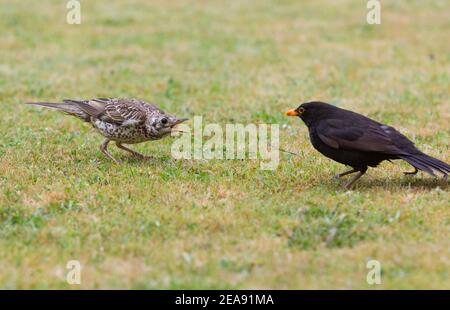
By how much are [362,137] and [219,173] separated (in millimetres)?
1888

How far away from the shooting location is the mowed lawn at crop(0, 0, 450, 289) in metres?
6.82

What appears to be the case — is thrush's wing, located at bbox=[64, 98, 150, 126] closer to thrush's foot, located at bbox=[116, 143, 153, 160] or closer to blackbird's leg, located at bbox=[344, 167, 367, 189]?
thrush's foot, located at bbox=[116, 143, 153, 160]

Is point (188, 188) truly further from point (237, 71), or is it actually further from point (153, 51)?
point (153, 51)

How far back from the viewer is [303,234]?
7410mm

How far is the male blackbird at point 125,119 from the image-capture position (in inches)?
386

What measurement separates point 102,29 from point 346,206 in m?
13.3

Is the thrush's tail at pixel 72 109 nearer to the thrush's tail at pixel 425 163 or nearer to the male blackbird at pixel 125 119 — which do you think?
the male blackbird at pixel 125 119

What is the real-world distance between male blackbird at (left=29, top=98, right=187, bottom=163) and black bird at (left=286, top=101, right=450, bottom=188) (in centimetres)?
195

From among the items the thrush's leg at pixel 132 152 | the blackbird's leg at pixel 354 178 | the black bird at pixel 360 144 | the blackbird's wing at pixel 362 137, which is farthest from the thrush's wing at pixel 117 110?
the blackbird's leg at pixel 354 178

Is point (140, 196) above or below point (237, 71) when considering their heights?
below

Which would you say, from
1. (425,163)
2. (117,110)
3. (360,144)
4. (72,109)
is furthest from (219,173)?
(425,163)

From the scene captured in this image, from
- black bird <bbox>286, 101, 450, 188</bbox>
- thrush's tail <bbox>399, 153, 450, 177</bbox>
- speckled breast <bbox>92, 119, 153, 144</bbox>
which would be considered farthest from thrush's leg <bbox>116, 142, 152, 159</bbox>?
thrush's tail <bbox>399, 153, 450, 177</bbox>

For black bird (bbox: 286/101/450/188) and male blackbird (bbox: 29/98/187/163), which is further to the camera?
male blackbird (bbox: 29/98/187/163)
